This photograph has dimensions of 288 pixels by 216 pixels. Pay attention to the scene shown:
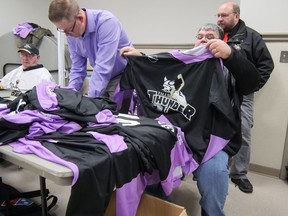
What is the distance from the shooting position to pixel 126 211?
3.28 ft

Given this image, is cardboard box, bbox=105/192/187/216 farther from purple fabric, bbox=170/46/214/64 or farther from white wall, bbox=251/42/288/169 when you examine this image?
white wall, bbox=251/42/288/169

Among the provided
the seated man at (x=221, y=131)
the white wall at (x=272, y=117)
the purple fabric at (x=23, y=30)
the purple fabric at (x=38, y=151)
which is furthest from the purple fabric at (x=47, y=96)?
the purple fabric at (x=23, y=30)

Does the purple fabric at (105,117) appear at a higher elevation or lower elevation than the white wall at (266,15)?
lower

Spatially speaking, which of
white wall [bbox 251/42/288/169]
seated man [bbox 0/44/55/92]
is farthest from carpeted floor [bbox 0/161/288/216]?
seated man [bbox 0/44/55/92]

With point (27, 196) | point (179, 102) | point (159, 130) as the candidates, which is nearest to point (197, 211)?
point (179, 102)

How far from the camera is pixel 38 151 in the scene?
2.97ft

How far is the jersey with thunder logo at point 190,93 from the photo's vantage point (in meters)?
1.33

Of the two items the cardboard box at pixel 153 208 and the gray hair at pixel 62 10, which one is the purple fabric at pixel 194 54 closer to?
the gray hair at pixel 62 10

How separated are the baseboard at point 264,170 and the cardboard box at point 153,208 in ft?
4.94

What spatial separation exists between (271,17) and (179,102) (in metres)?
1.36

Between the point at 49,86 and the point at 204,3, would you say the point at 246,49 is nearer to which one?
the point at 204,3

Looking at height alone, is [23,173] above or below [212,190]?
below

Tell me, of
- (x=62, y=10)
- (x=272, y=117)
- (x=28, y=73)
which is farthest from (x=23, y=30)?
(x=272, y=117)

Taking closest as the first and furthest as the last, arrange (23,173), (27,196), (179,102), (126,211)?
(126,211)
(179,102)
(27,196)
(23,173)
